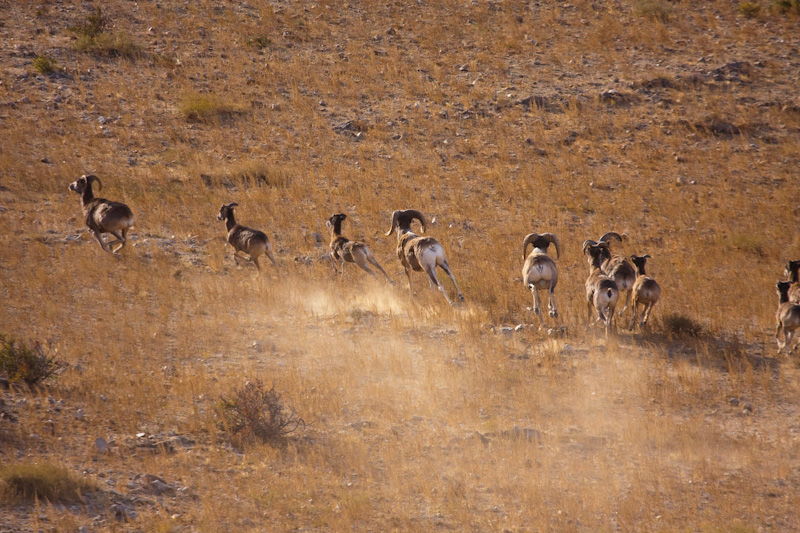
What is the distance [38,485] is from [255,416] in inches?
102

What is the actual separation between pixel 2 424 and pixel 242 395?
2.80 meters

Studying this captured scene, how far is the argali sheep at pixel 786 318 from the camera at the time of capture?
12.2 meters

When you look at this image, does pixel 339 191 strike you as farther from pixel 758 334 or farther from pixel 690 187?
pixel 758 334

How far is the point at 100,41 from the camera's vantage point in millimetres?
28156

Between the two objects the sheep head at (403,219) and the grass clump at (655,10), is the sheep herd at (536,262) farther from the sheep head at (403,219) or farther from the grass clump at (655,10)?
the grass clump at (655,10)

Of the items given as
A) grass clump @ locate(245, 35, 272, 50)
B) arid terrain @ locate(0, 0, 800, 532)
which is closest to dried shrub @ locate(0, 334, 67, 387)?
arid terrain @ locate(0, 0, 800, 532)

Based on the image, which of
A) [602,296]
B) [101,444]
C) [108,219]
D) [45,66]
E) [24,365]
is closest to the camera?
[101,444]

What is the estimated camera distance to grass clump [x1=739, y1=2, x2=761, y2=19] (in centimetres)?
3130

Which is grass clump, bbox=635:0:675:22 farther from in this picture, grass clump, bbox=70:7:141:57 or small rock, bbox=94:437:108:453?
small rock, bbox=94:437:108:453

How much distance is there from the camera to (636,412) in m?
10.7

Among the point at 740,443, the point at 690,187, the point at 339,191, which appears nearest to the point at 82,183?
the point at 339,191

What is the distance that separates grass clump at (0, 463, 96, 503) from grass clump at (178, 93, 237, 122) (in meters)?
18.5

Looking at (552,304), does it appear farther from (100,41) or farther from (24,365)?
(100,41)

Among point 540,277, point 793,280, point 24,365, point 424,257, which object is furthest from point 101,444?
point 793,280
